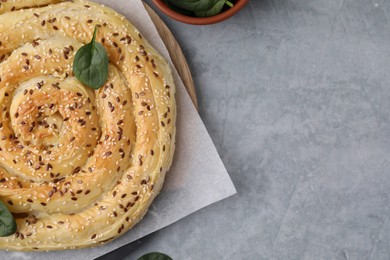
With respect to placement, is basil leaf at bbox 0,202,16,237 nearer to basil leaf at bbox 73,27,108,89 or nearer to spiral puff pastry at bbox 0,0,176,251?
spiral puff pastry at bbox 0,0,176,251

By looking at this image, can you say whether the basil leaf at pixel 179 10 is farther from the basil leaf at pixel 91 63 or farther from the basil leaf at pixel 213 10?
the basil leaf at pixel 91 63

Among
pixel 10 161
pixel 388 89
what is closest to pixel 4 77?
pixel 10 161

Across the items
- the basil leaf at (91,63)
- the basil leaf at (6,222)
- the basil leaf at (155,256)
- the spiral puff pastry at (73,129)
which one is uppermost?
the basil leaf at (91,63)

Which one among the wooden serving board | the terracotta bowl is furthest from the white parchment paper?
the terracotta bowl

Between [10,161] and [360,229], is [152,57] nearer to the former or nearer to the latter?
[10,161]

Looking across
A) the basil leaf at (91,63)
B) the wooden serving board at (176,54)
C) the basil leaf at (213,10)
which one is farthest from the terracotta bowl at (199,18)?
the basil leaf at (91,63)

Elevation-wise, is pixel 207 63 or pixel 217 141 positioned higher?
pixel 207 63
